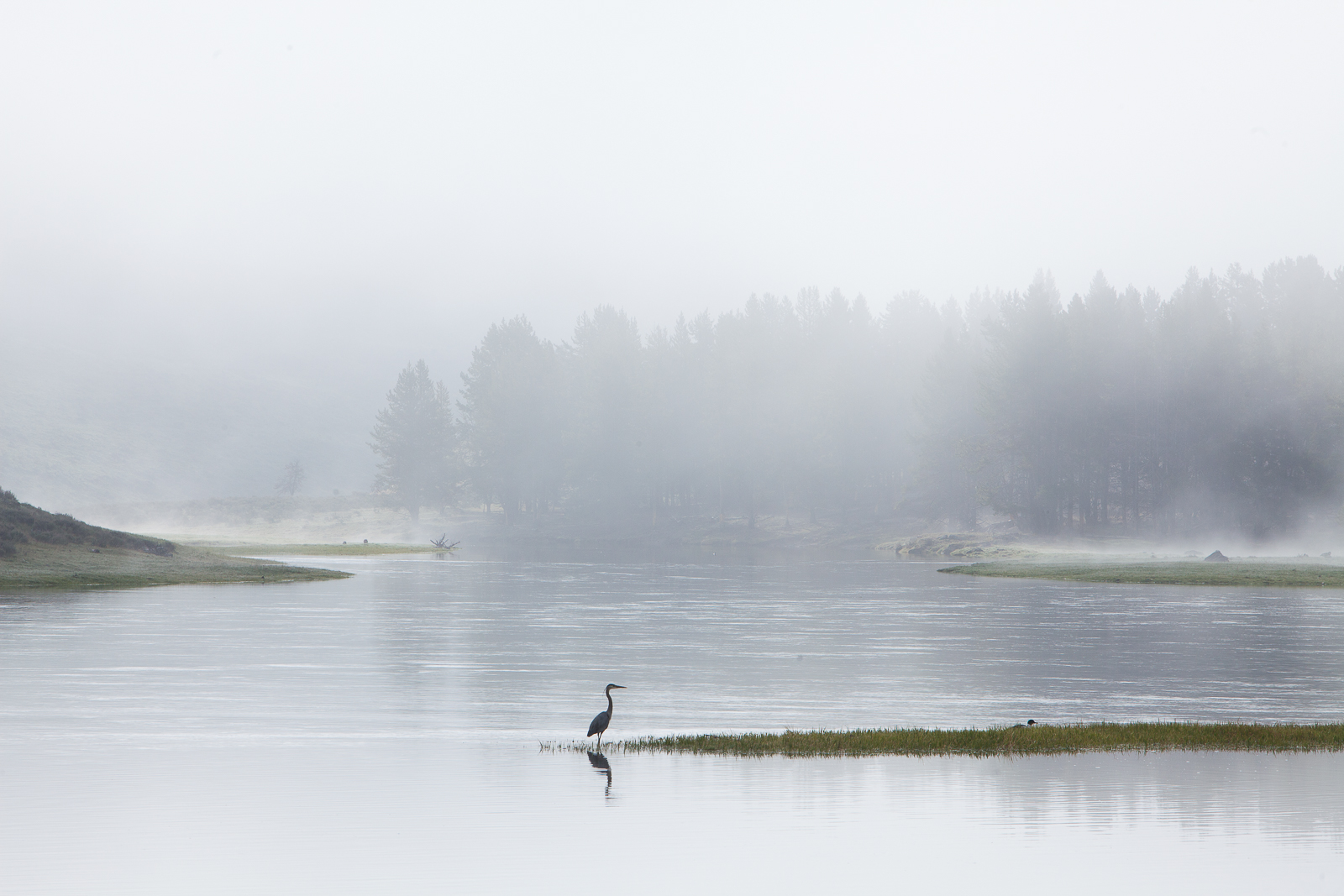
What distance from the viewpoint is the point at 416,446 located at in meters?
166

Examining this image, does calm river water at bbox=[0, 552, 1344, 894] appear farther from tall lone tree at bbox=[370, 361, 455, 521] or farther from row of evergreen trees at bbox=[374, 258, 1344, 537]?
tall lone tree at bbox=[370, 361, 455, 521]

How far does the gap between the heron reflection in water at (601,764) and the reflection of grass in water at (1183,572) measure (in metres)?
54.3

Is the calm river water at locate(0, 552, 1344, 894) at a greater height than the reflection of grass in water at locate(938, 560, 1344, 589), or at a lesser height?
lesser

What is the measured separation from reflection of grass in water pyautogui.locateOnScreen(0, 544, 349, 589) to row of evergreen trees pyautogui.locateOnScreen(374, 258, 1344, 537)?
65.7 m

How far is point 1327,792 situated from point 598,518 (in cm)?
14358

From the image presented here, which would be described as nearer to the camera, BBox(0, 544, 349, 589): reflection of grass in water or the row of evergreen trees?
BBox(0, 544, 349, 589): reflection of grass in water

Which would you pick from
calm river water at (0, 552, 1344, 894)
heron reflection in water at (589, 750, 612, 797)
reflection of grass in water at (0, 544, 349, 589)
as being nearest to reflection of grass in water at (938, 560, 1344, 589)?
calm river water at (0, 552, 1344, 894)

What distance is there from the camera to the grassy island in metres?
59.2

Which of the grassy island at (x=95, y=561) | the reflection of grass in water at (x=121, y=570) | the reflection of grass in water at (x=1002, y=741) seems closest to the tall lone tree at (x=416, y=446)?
the grassy island at (x=95, y=561)

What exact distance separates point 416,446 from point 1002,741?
152 m

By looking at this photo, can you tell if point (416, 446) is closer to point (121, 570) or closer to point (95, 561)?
point (95, 561)

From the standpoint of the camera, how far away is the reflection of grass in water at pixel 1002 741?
19.2 meters

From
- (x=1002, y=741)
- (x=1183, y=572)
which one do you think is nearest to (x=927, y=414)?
(x=1183, y=572)

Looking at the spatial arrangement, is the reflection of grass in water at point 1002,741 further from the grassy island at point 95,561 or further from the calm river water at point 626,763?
the grassy island at point 95,561
